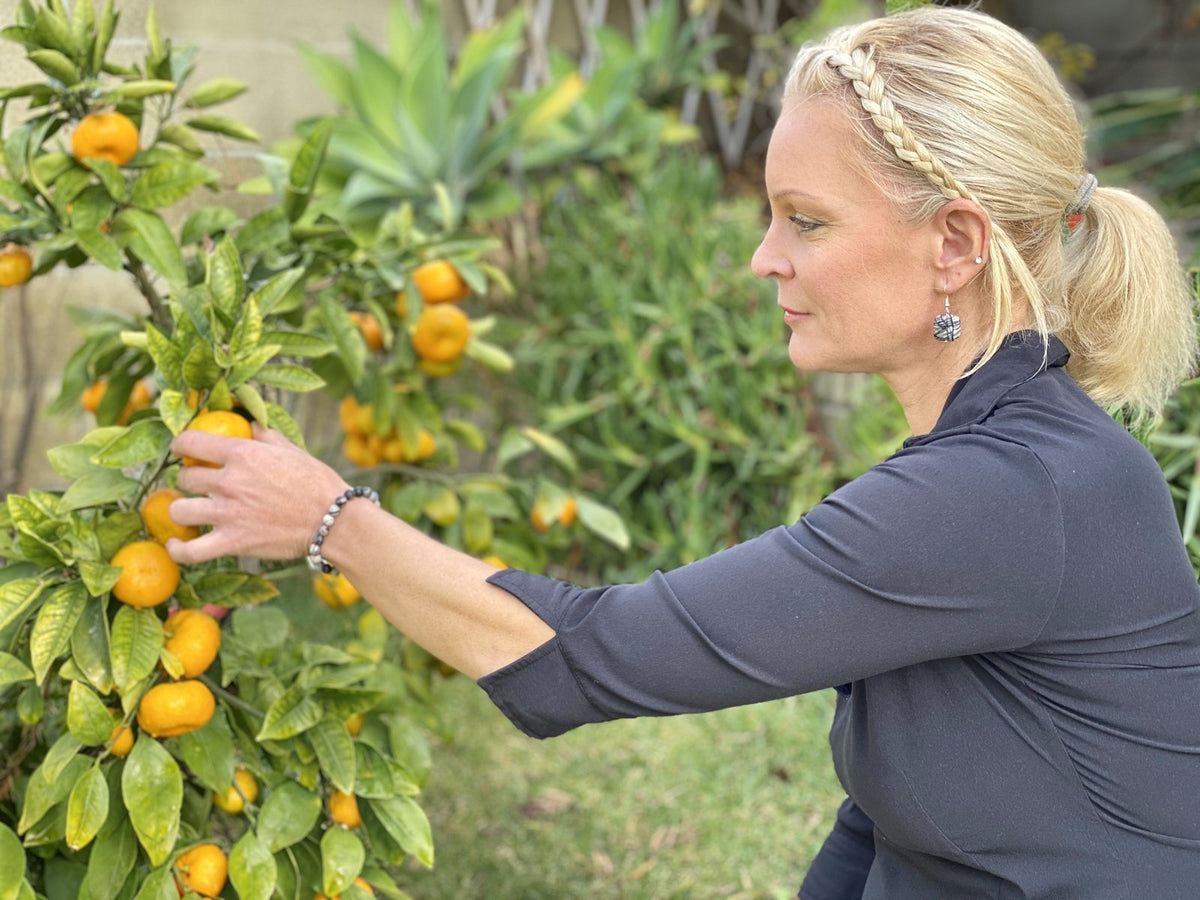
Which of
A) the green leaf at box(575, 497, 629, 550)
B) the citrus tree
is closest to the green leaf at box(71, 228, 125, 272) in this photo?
the citrus tree

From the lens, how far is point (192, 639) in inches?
48.4

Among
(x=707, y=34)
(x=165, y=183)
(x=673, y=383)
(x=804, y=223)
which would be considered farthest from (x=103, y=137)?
(x=707, y=34)

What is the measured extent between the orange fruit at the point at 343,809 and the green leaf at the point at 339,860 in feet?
0.14

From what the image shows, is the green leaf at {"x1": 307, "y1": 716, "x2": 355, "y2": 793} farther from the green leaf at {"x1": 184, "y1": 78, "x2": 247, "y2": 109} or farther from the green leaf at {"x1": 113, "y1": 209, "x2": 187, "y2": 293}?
the green leaf at {"x1": 184, "y1": 78, "x2": 247, "y2": 109}

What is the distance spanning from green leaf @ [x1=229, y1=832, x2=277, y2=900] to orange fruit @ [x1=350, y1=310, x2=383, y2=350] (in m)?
0.78

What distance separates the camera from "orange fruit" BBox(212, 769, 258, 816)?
4.31 ft

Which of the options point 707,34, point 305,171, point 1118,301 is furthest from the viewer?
point 707,34

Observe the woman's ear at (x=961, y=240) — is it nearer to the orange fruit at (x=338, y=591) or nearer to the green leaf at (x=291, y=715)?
the green leaf at (x=291, y=715)

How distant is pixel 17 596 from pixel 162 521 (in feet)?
0.50

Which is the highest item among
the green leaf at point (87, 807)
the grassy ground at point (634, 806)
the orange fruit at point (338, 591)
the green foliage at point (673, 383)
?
the green leaf at point (87, 807)

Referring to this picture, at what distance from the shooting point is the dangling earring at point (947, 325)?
111 centimetres

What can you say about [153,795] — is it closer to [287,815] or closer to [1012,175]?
[287,815]

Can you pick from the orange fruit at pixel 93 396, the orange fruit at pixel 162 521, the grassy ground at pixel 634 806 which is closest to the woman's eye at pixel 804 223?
the orange fruit at pixel 162 521

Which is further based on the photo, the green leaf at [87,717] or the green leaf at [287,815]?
the green leaf at [287,815]
